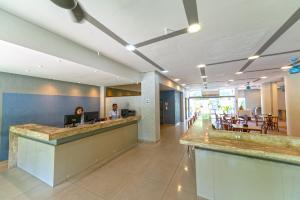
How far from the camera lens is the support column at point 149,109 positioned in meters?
5.20

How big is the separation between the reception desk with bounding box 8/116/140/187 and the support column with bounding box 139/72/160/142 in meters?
1.66

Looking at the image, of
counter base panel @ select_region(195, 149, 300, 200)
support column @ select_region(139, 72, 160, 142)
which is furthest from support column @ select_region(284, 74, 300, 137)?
support column @ select_region(139, 72, 160, 142)

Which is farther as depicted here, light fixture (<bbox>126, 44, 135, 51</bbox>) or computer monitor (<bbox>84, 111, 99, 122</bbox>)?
computer monitor (<bbox>84, 111, 99, 122</bbox>)

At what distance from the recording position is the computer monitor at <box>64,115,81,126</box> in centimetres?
370

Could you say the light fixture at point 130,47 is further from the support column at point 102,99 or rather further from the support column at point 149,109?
the support column at point 102,99

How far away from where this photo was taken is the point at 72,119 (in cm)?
383

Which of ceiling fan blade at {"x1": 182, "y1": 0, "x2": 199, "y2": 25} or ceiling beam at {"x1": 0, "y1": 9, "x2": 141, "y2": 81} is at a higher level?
ceiling fan blade at {"x1": 182, "y1": 0, "x2": 199, "y2": 25}

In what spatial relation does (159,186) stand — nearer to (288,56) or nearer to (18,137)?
(18,137)

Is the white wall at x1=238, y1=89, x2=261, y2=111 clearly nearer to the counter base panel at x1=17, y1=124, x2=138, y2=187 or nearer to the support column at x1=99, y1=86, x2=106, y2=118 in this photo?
the support column at x1=99, y1=86, x2=106, y2=118

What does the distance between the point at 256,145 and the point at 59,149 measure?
133 inches

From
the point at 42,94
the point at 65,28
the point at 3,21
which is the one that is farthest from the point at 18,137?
the point at 65,28

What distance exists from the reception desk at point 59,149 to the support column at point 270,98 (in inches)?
420

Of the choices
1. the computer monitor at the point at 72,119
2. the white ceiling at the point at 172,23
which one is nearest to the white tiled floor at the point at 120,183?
the computer monitor at the point at 72,119

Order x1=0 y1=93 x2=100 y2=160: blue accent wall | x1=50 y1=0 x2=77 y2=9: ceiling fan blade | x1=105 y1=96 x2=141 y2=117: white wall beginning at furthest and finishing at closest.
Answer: x1=105 y1=96 x2=141 y2=117: white wall → x1=0 y1=93 x2=100 y2=160: blue accent wall → x1=50 y1=0 x2=77 y2=9: ceiling fan blade
